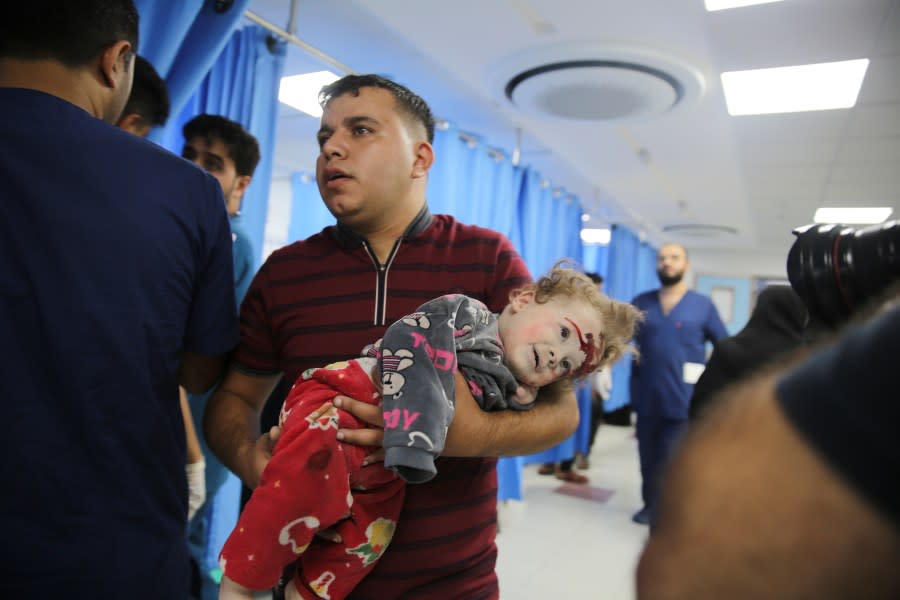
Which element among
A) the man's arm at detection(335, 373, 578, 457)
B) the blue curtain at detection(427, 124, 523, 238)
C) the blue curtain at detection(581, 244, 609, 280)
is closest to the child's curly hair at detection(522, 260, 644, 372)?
the man's arm at detection(335, 373, 578, 457)

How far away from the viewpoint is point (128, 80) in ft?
3.36

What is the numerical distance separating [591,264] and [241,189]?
23.9 feet

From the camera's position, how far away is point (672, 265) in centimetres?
388

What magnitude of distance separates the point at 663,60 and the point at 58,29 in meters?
2.75

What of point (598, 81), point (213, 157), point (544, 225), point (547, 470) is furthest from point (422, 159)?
point (547, 470)

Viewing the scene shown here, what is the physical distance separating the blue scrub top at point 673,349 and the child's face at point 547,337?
2.77m

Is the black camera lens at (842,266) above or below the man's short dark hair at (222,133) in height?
below

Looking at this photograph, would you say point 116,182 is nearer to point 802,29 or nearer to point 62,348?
point 62,348

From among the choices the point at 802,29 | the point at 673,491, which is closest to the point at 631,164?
the point at 802,29

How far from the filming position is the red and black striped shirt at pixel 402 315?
100cm

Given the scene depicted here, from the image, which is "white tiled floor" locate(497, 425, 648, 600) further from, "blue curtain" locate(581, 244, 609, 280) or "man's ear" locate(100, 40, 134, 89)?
"blue curtain" locate(581, 244, 609, 280)

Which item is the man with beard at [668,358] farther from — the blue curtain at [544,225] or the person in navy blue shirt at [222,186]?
the person in navy blue shirt at [222,186]

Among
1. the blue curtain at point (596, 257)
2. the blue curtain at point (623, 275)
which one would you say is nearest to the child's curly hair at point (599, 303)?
the blue curtain at point (623, 275)

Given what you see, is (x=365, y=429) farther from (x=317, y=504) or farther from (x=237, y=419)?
(x=237, y=419)
